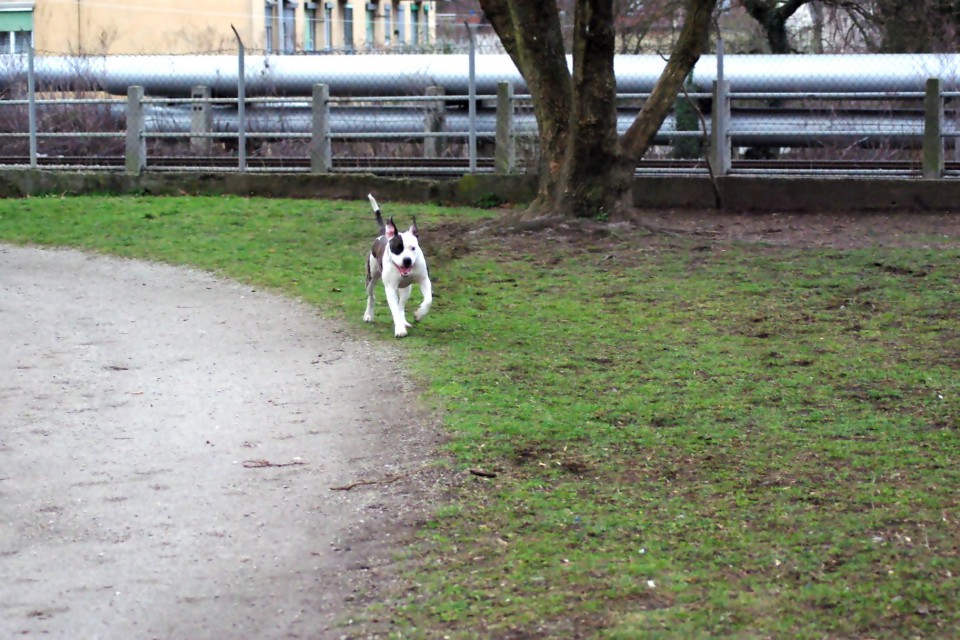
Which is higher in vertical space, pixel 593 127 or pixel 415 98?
pixel 415 98

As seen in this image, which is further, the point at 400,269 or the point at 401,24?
the point at 401,24

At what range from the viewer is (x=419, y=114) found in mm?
19047

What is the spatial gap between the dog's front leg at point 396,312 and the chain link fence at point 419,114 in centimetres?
772

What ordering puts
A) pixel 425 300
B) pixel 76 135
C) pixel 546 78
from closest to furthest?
pixel 425 300, pixel 546 78, pixel 76 135

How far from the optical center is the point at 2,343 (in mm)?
9461

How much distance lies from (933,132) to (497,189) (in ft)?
17.3

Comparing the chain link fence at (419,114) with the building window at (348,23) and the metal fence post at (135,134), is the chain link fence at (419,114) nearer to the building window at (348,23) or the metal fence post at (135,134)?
the metal fence post at (135,134)

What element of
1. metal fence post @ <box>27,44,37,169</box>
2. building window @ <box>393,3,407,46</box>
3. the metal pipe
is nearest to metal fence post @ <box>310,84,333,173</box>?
the metal pipe

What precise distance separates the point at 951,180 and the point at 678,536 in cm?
1181

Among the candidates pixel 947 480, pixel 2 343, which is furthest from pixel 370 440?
pixel 2 343

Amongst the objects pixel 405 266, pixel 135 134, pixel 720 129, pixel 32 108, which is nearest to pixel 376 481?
pixel 405 266

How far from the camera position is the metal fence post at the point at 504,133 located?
17.5m

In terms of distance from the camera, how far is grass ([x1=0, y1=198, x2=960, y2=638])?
467 cm

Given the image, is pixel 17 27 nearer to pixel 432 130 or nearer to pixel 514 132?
pixel 432 130
